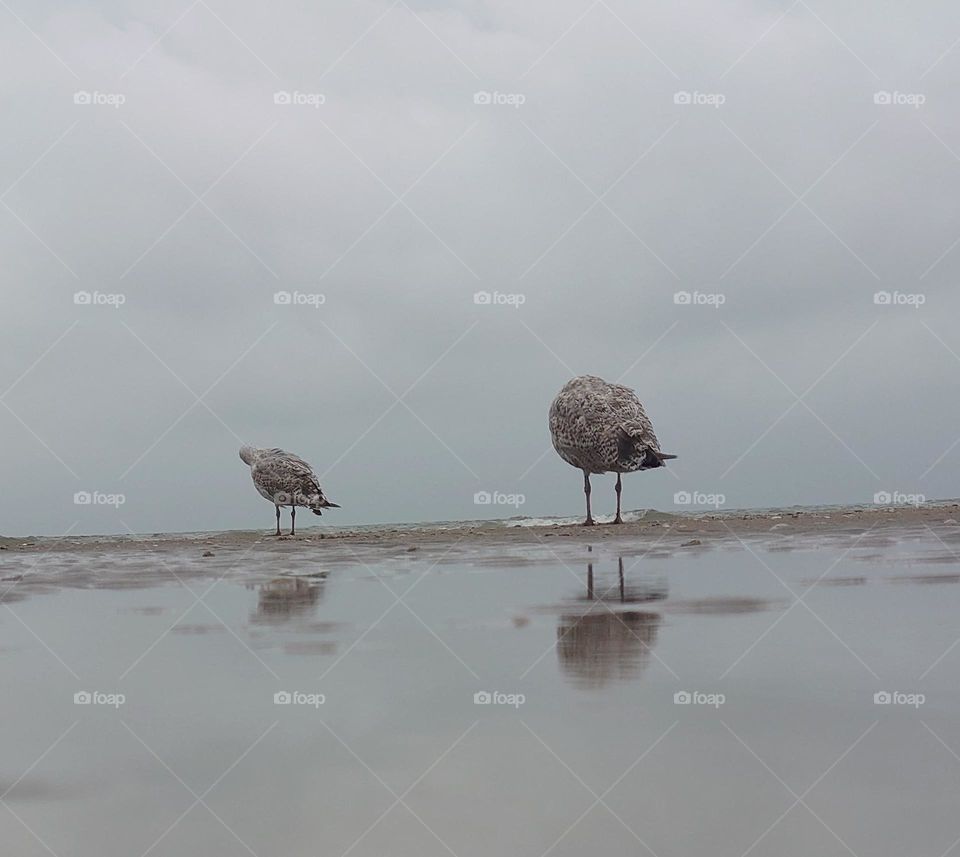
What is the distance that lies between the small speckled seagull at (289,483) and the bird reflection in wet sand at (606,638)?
1105cm

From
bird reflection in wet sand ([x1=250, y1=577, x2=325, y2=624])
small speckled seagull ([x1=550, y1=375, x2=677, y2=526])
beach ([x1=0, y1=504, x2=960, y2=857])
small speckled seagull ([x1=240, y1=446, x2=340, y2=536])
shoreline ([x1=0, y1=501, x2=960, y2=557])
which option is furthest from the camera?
small speckled seagull ([x1=240, y1=446, x2=340, y2=536])

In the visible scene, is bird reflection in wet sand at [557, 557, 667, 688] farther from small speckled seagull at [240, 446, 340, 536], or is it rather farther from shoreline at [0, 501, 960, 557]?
small speckled seagull at [240, 446, 340, 536]

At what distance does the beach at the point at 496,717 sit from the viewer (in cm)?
386

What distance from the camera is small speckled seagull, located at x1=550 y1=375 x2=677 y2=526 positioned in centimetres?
1805

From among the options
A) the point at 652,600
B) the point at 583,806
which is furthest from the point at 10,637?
the point at 583,806

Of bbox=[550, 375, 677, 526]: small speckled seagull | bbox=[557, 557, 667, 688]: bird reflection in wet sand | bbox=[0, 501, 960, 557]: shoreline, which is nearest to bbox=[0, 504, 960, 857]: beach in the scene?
bbox=[557, 557, 667, 688]: bird reflection in wet sand

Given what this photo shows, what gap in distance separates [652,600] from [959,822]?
501cm

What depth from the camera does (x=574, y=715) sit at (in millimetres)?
5145

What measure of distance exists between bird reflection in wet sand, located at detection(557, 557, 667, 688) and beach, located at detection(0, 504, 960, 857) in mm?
27

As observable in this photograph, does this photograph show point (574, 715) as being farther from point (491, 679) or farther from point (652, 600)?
point (652, 600)

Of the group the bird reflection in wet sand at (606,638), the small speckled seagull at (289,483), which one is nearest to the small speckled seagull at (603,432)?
the small speckled seagull at (289,483)

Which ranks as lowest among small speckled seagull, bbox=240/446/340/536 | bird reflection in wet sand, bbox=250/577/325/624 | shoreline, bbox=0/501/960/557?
bird reflection in wet sand, bbox=250/577/325/624

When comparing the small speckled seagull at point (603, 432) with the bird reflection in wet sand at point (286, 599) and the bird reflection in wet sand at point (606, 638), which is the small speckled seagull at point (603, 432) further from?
the bird reflection in wet sand at point (606, 638)

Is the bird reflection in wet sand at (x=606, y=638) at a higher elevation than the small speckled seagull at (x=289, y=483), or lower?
lower
